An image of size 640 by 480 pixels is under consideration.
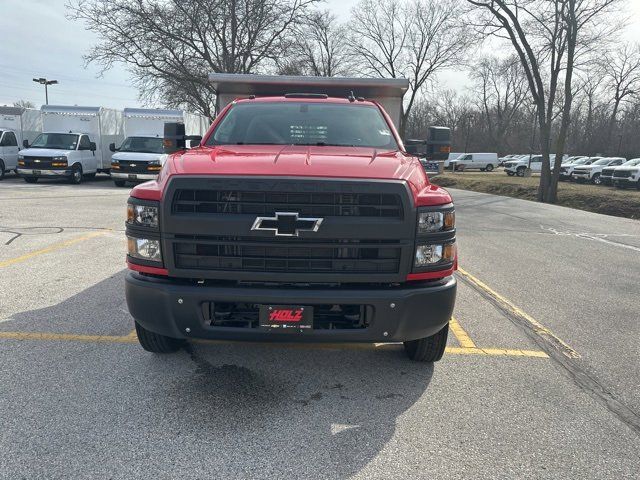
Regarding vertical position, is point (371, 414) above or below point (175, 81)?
below

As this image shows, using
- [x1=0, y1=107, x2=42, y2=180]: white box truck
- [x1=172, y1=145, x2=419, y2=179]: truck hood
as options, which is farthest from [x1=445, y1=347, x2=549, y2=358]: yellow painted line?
[x1=0, y1=107, x2=42, y2=180]: white box truck

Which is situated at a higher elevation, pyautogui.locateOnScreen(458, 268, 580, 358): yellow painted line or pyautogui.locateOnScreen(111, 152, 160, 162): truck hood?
pyautogui.locateOnScreen(111, 152, 160, 162): truck hood

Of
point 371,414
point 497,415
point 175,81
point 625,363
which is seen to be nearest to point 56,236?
point 371,414

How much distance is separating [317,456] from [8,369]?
8.10 ft

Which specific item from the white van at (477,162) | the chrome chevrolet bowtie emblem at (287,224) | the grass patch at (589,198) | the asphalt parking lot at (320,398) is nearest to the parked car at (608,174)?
the grass patch at (589,198)

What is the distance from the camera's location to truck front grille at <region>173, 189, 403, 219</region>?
9.59 ft

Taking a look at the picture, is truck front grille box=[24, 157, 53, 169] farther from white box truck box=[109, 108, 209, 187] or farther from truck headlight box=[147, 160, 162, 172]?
truck headlight box=[147, 160, 162, 172]

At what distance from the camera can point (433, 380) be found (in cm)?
353

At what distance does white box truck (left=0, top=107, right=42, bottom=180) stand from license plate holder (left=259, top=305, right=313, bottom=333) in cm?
2295

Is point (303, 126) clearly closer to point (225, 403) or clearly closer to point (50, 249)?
point (225, 403)

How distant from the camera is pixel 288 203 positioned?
2.93m

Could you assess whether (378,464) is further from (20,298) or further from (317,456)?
(20,298)

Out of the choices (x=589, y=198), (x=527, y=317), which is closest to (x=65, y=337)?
(x=527, y=317)

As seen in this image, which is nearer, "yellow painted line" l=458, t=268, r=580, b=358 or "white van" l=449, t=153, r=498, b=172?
"yellow painted line" l=458, t=268, r=580, b=358
